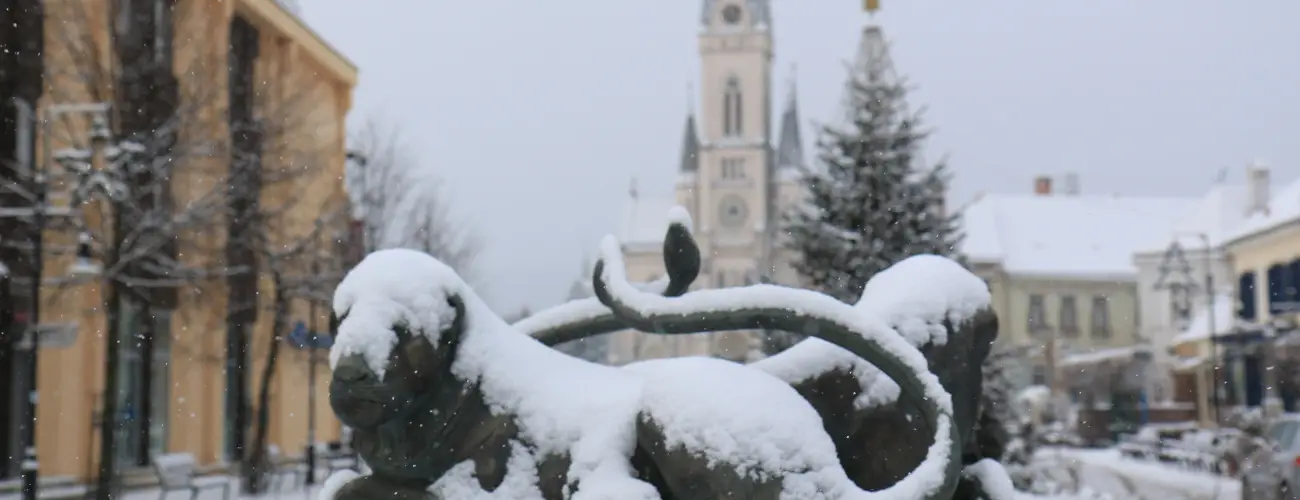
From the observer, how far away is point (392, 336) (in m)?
3.88

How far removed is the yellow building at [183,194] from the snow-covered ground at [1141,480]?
1304 centimetres

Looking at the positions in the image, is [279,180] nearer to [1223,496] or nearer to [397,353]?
[1223,496]

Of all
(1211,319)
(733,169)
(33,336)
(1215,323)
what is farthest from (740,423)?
(733,169)

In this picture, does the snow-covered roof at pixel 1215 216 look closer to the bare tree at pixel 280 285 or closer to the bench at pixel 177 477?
the bare tree at pixel 280 285

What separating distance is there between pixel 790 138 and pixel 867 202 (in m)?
111

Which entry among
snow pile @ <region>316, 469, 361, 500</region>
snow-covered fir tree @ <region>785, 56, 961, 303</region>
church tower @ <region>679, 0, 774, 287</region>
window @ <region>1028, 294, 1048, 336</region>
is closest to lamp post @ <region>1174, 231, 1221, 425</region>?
snow-covered fir tree @ <region>785, 56, 961, 303</region>

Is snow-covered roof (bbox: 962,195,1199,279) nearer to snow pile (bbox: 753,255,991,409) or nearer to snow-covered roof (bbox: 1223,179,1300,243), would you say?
snow-covered roof (bbox: 1223,179,1300,243)

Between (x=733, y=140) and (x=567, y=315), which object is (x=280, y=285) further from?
(x=733, y=140)

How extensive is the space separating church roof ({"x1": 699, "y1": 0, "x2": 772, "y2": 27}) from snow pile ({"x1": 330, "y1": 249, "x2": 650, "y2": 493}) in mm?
123473

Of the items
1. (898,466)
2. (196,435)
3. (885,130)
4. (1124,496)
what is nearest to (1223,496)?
(1124,496)

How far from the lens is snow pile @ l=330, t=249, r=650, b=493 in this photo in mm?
3871

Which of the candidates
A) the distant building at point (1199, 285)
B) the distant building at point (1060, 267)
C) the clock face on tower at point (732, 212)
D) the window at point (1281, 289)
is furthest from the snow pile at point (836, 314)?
the clock face on tower at point (732, 212)

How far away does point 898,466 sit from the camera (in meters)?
4.38

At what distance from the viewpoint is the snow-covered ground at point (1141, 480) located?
24844 millimetres
